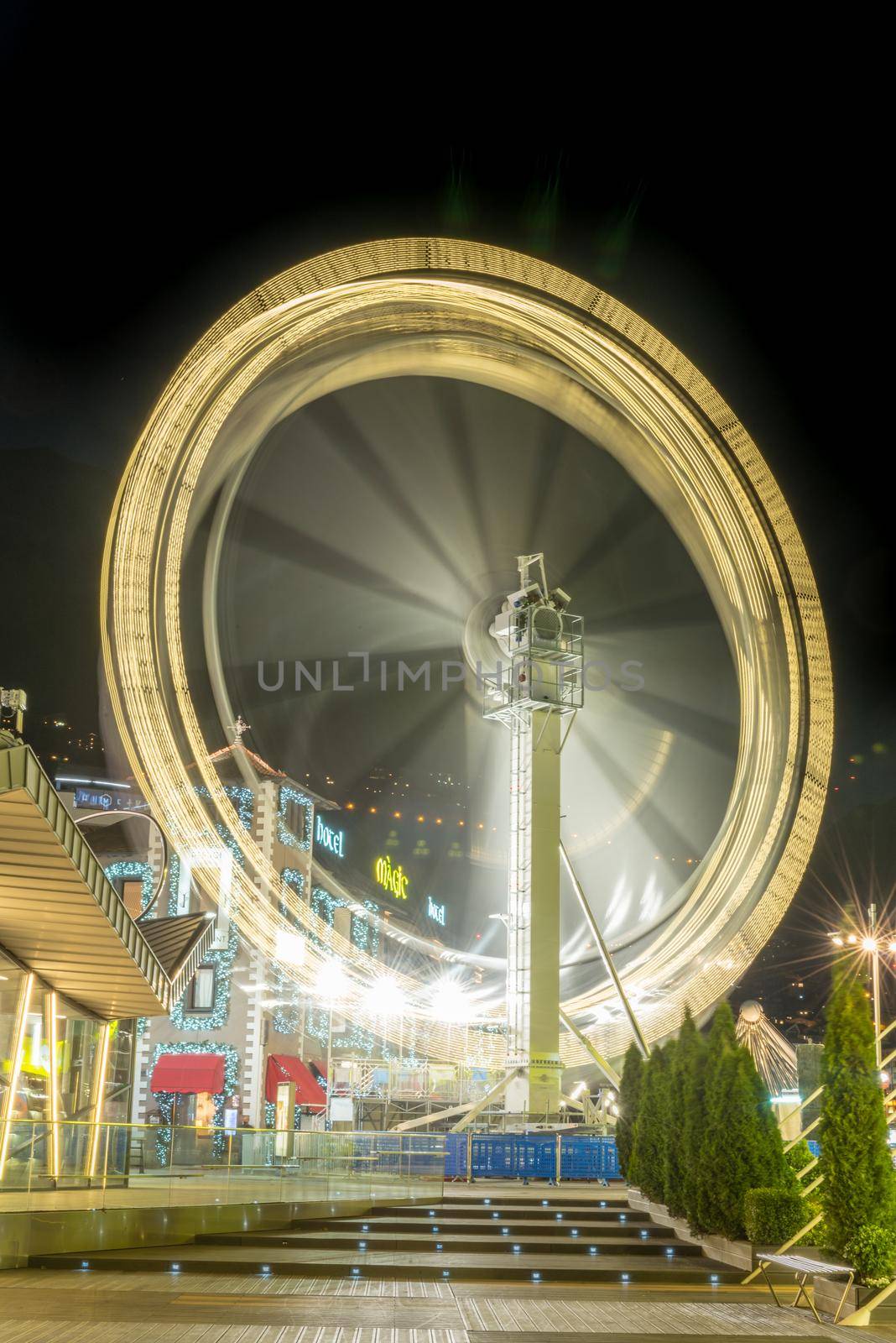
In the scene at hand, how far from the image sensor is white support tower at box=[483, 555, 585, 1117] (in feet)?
62.1

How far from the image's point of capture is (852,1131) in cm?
820

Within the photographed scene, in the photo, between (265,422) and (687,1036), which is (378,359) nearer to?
(265,422)

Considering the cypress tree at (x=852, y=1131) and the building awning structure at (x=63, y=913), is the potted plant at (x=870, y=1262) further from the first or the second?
the building awning structure at (x=63, y=913)

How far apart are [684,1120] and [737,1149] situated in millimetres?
1414

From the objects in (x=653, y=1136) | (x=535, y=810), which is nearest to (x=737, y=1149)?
(x=653, y=1136)

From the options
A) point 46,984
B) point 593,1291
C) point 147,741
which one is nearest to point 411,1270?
point 593,1291

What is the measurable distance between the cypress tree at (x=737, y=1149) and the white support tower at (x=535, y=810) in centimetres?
816

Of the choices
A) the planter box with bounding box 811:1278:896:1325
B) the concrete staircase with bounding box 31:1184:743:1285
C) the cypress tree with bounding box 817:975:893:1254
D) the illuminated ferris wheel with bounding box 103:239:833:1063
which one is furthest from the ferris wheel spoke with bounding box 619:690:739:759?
the planter box with bounding box 811:1278:896:1325

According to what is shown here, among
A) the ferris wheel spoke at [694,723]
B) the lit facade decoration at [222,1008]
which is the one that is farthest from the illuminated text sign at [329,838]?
the ferris wheel spoke at [694,723]

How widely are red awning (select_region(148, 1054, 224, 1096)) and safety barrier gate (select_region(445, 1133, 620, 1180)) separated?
12.1 metres

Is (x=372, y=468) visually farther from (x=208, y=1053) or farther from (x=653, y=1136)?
(x=208, y=1053)

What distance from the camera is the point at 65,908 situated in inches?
436

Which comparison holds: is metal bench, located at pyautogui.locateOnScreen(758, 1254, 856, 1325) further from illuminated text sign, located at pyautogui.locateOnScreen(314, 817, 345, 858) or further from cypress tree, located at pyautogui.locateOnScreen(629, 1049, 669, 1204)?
illuminated text sign, located at pyautogui.locateOnScreen(314, 817, 345, 858)

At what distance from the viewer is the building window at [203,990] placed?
96.8 ft
